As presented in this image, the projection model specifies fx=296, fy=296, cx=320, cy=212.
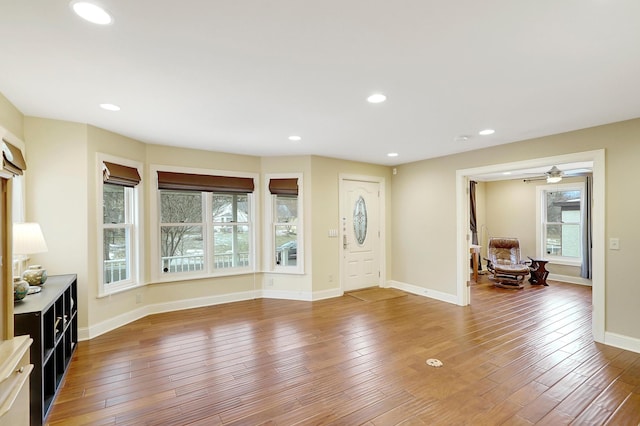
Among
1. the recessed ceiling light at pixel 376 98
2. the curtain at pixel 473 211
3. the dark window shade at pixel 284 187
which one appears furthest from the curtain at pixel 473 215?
the recessed ceiling light at pixel 376 98

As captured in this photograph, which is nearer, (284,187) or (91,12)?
(91,12)

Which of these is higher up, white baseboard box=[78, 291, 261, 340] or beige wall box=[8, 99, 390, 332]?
beige wall box=[8, 99, 390, 332]

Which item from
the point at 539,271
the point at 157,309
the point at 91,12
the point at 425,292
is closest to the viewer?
the point at 91,12

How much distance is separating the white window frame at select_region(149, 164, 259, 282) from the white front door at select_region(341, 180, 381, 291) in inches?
64.2

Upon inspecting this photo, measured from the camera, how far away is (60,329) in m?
2.67

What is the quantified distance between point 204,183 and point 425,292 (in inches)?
169

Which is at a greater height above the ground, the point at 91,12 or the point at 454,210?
the point at 91,12

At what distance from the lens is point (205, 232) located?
4828 mm

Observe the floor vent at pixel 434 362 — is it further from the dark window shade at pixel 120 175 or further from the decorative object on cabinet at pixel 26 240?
the dark window shade at pixel 120 175

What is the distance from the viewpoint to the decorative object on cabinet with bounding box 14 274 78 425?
2.06 m

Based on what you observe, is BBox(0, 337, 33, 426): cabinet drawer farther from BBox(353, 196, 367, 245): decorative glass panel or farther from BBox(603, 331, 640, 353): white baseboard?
BBox(603, 331, 640, 353): white baseboard

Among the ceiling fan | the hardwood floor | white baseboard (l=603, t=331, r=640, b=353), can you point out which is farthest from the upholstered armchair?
white baseboard (l=603, t=331, r=640, b=353)

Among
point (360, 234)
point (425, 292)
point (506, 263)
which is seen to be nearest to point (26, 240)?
point (360, 234)

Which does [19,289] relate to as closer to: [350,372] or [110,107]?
[110,107]
